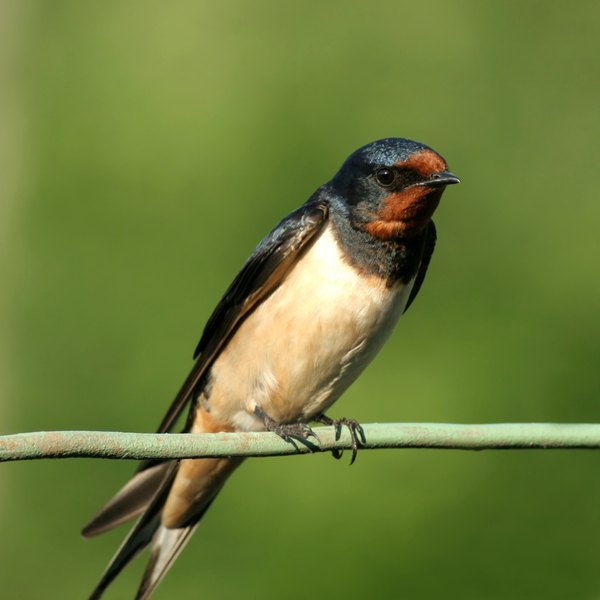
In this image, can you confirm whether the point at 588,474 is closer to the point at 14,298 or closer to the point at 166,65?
the point at 14,298

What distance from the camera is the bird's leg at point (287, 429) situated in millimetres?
2797

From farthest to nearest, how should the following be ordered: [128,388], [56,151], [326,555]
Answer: [56,151] → [128,388] → [326,555]

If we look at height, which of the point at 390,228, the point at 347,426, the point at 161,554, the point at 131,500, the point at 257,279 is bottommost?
the point at 161,554

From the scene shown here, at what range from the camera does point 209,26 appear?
552cm

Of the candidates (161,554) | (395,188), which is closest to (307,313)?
(395,188)

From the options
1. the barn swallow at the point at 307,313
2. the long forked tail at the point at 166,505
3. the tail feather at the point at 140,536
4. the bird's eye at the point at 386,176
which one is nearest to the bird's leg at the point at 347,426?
the barn swallow at the point at 307,313

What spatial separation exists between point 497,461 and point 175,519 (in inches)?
36.4

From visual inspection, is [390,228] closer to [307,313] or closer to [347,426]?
[307,313]

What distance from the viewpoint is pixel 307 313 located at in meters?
2.98

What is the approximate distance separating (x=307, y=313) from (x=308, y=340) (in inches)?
2.5

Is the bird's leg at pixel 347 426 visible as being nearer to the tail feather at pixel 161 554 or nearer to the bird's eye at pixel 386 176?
the tail feather at pixel 161 554

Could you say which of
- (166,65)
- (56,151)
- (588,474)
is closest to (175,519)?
(588,474)

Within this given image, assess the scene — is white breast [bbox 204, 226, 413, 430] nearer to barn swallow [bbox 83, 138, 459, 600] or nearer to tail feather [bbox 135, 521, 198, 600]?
barn swallow [bbox 83, 138, 459, 600]

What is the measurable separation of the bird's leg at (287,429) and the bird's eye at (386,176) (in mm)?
567
